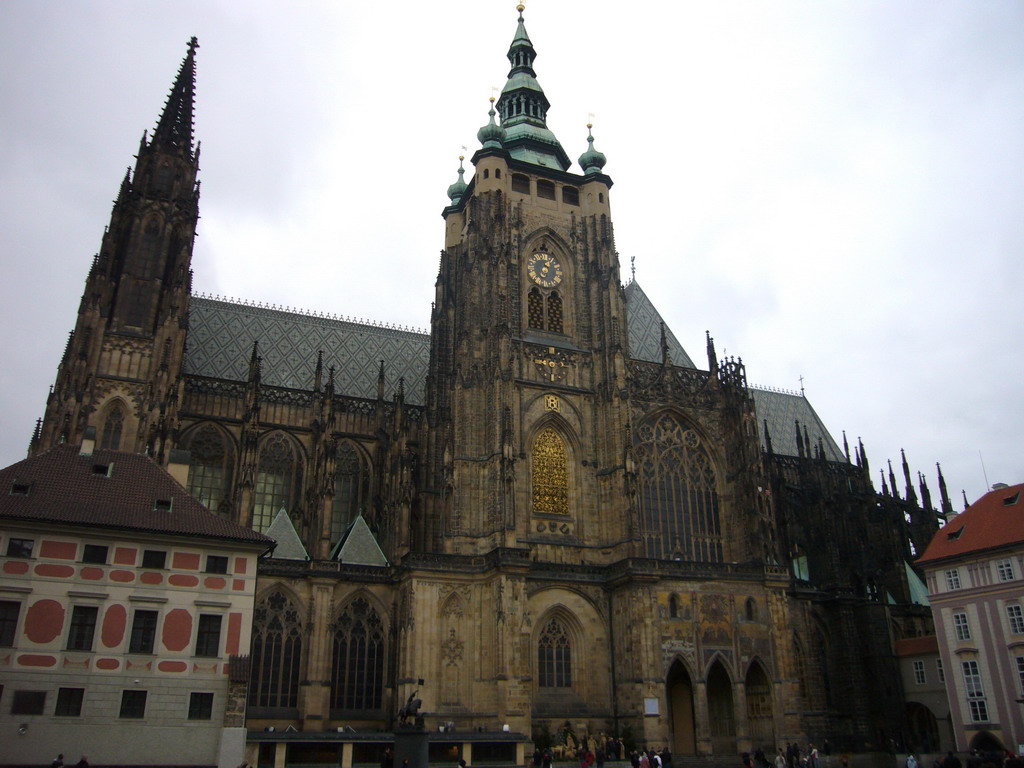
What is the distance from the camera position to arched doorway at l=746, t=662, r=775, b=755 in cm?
3919

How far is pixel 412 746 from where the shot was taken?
25656 mm

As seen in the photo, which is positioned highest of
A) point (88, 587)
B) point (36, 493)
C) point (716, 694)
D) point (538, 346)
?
point (538, 346)

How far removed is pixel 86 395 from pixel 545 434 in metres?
22.2

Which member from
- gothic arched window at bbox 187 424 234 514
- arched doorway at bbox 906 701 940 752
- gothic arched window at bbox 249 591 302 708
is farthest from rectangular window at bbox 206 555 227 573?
arched doorway at bbox 906 701 940 752

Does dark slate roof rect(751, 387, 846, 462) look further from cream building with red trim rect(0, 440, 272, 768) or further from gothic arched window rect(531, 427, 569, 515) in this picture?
cream building with red trim rect(0, 440, 272, 768)

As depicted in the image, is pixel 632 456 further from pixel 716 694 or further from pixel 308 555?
pixel 308 555

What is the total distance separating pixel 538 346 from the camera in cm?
4481

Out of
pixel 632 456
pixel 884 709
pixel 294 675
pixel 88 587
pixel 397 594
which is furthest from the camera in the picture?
pixel 884 709

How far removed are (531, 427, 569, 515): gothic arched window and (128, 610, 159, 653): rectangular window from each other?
18828 mm

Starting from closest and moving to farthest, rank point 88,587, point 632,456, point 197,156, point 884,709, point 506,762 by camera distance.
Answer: point 88,587, point 506,762, point 632,456, point 884,709, point 197,156

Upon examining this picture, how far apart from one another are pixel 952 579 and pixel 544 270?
83.7ft

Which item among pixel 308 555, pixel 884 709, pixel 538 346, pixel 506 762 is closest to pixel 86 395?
pixel 308 555

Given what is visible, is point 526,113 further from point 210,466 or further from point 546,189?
point 210,466

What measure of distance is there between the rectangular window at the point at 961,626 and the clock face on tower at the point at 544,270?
25676 millimetres
